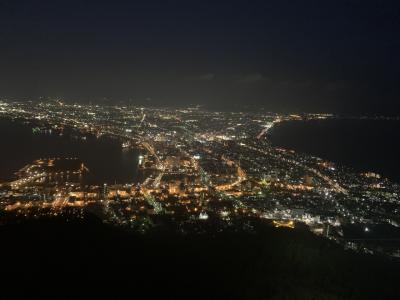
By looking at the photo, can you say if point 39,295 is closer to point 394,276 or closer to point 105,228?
point 105,228

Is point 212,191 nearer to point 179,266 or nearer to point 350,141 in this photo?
point 179,266

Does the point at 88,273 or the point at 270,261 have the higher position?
the point at 88,273

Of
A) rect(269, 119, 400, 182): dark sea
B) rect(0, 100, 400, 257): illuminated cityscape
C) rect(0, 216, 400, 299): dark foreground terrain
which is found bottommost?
rect(269, 119, 400, 182): dark sea

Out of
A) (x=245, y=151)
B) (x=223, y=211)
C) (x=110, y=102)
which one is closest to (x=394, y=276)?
(x=223, y=211)


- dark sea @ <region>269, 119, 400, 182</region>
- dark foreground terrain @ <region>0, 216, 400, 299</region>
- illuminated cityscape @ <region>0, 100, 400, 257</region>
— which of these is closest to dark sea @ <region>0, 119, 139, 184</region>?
illuminated cityscape @ <region>0, 100, 400, 257</region>

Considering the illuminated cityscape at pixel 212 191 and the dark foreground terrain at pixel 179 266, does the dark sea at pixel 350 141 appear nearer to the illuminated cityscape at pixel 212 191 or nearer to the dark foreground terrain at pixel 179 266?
the illuminated cityscape at pixel 212 191

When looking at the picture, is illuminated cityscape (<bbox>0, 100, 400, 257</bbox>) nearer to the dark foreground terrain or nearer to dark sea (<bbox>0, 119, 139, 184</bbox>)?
dark sea (<bbox>0, 119, 139, 184</bbox>)

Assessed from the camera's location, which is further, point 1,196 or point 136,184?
point 136,184

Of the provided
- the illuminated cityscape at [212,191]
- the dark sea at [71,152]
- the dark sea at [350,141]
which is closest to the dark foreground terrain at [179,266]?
the illuminated cityscape at [212,191]
